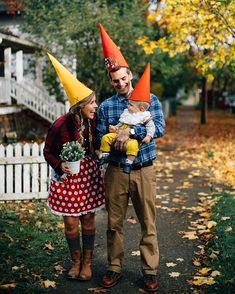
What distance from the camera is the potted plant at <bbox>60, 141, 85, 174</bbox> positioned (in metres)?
3.98

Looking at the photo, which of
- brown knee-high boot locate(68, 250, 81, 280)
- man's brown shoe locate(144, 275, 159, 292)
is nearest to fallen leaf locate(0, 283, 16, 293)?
brown knee-high boot locate(68, 250, 81, 280)

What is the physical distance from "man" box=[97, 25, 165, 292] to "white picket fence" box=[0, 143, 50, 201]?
3.60 m

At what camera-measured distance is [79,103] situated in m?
4.09

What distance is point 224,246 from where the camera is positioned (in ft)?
16.9

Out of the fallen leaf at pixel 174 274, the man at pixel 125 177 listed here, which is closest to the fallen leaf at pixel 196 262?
the fallen leaf at pixel 174 274

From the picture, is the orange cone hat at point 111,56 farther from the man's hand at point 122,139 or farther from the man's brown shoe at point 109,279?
the man's brown shoe at point 109,279

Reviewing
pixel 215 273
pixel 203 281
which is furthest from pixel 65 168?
pixel 215 273

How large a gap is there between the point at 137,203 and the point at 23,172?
3.94m

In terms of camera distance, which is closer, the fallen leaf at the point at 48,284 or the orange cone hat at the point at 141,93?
the orange cone hat at the point at 141,93

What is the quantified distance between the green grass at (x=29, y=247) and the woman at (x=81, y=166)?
1.91 feet

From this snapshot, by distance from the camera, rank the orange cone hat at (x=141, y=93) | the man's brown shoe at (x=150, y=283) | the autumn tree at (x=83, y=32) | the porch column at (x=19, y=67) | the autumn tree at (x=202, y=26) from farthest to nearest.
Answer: the porch column at (x=19, y=67) < the autumn tree at (x=83, y=32) < the autumn tree at (x=202, y=26) < the man's brown shoe at (x=150, y=283) < the orange cone hat at (x=141, y=93)

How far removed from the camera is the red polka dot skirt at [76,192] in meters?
4.21

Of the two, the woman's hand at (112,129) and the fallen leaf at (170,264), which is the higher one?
the woman's hand at (112,129)

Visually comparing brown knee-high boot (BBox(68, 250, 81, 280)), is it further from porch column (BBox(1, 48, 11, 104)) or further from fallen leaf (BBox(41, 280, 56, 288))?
porch column (BBox(1, 48, 11, 104))
